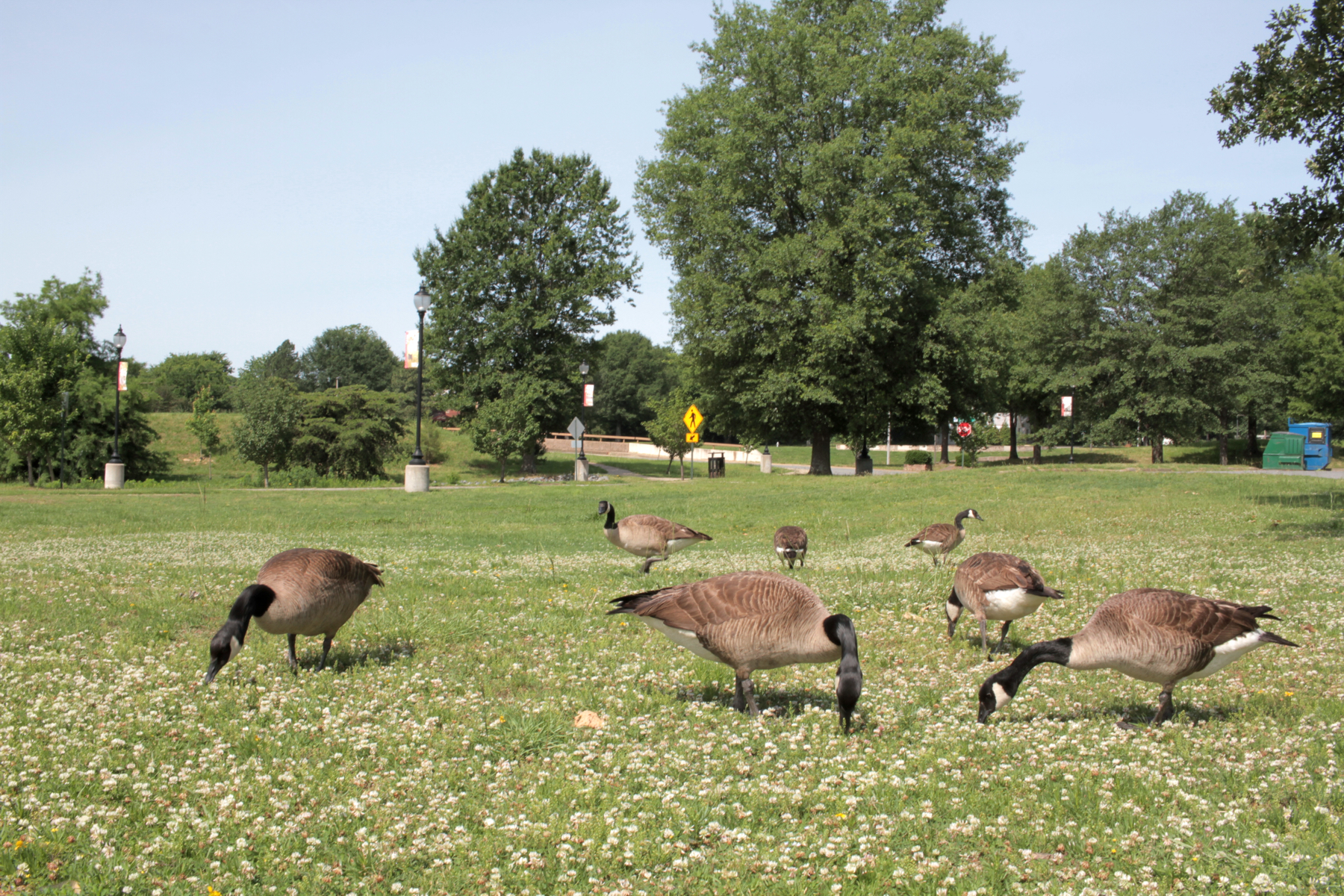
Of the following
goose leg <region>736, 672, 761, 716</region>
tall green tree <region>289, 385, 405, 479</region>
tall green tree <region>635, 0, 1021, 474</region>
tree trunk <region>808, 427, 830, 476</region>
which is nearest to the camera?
goose leg <region>736, 672, 761, 716</region>

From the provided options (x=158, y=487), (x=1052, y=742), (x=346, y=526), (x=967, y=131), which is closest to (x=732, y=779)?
(x=1052, y=742)

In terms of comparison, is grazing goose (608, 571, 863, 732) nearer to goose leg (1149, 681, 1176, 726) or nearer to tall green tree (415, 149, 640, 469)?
goose leg (1149, 681, 1176, 726)

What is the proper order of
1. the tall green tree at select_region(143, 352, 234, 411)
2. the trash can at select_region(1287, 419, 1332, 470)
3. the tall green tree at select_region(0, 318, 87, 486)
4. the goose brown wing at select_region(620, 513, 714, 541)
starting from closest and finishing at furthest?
the goose brown wing at select_region(620, 513, 714, 541) < the tall green tree at select_region(0, 318, 87, 486) < the trash can at select_region(1287, 419, 1332, 470) < the tall green tree at select_region(143, 352, 234, 411)

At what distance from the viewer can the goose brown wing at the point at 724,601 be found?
7242 mm

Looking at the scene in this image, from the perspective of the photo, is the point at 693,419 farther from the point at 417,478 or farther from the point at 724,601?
the point at 724,601

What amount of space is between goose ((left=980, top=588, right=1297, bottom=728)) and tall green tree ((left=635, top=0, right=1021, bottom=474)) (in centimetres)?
3842

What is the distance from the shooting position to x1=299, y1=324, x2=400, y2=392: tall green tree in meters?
161

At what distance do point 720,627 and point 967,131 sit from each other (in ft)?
167

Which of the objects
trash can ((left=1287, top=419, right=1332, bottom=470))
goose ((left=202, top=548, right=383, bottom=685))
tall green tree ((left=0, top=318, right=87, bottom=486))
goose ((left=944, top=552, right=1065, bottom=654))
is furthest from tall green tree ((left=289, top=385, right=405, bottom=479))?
trash can ((left=1287, top=419, right=1332, bottom=470))

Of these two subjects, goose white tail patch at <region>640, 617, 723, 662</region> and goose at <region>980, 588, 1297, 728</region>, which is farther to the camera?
goose white tail patch at <region>640, 617, 723, 662</region>

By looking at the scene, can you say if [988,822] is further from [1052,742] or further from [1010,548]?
[1010,548]

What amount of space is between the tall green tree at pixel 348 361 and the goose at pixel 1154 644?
15994cm

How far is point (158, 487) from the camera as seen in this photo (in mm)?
46344

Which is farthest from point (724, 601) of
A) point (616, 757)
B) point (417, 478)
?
point (417, 478)
